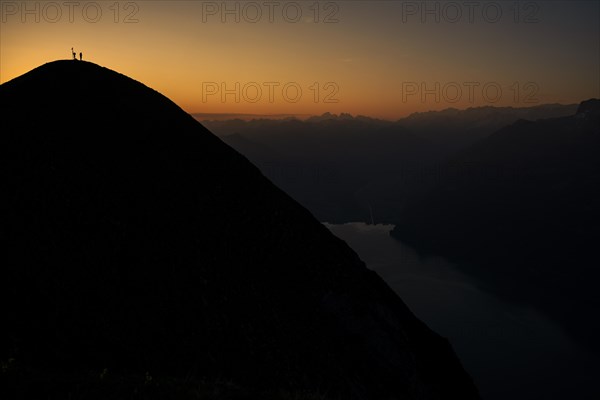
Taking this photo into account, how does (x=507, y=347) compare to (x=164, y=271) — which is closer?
(x=164, y=271)

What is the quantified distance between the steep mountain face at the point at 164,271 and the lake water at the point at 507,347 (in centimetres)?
9997

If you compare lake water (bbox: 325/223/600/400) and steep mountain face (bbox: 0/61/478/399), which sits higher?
steep mountain face (bbox: 0/61/478/399)

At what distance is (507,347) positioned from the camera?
140m

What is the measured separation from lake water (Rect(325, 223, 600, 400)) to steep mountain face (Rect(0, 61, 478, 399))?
328 feet

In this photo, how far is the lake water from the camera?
117438mm

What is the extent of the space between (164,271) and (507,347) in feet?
481

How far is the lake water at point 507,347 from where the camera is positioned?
117m

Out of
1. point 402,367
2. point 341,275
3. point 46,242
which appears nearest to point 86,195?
point 46,242

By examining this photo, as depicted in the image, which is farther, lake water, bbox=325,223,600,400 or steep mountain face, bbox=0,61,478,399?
lake water, bbox=325,223,600,400

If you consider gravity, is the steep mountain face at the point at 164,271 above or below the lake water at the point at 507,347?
above

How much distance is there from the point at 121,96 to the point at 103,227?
2258 centimetres

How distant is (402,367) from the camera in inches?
1267

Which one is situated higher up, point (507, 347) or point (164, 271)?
point (164, 271)

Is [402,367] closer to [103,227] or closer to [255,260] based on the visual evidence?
[255,260]
